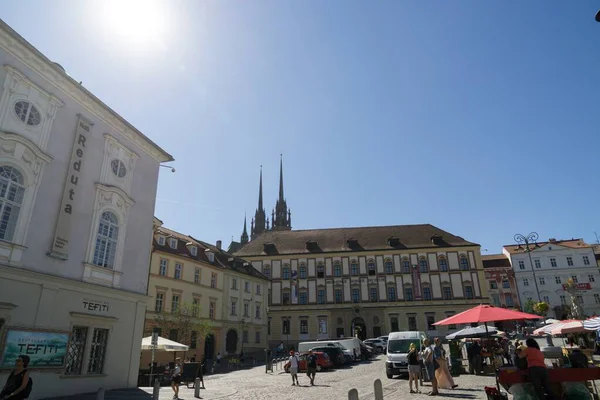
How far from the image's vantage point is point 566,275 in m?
68.4

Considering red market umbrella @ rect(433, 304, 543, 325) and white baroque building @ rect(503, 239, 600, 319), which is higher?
white baroque building @ rect(503, 239, 600, 319)

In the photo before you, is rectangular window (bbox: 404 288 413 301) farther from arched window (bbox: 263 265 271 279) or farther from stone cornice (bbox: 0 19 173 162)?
stone cornice (bbox: 0 19 173 162)

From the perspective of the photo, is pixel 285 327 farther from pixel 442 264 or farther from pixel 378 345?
pixel 442 264

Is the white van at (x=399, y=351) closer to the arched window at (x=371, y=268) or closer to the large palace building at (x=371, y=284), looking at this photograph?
the large palace building at (x=371, y=284)

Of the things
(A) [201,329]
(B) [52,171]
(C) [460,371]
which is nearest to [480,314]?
(C) [460,371]

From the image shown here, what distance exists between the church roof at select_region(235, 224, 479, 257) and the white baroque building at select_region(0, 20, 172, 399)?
43.9m

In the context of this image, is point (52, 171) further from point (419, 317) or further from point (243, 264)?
point (419, 317)

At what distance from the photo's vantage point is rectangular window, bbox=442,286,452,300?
184ft

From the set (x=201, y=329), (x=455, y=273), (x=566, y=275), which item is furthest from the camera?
(x=566, y=275)

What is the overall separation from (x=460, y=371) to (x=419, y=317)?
37.0 metres

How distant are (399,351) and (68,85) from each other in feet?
66.5

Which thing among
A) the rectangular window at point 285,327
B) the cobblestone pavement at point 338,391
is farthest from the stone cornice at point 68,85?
the rectangular window at point 285,327

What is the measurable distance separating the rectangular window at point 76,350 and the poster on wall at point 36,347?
679mm

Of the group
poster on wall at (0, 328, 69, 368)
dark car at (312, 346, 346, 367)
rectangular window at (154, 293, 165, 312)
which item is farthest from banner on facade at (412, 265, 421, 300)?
poster on wall at (0, 328, 69, 368)
